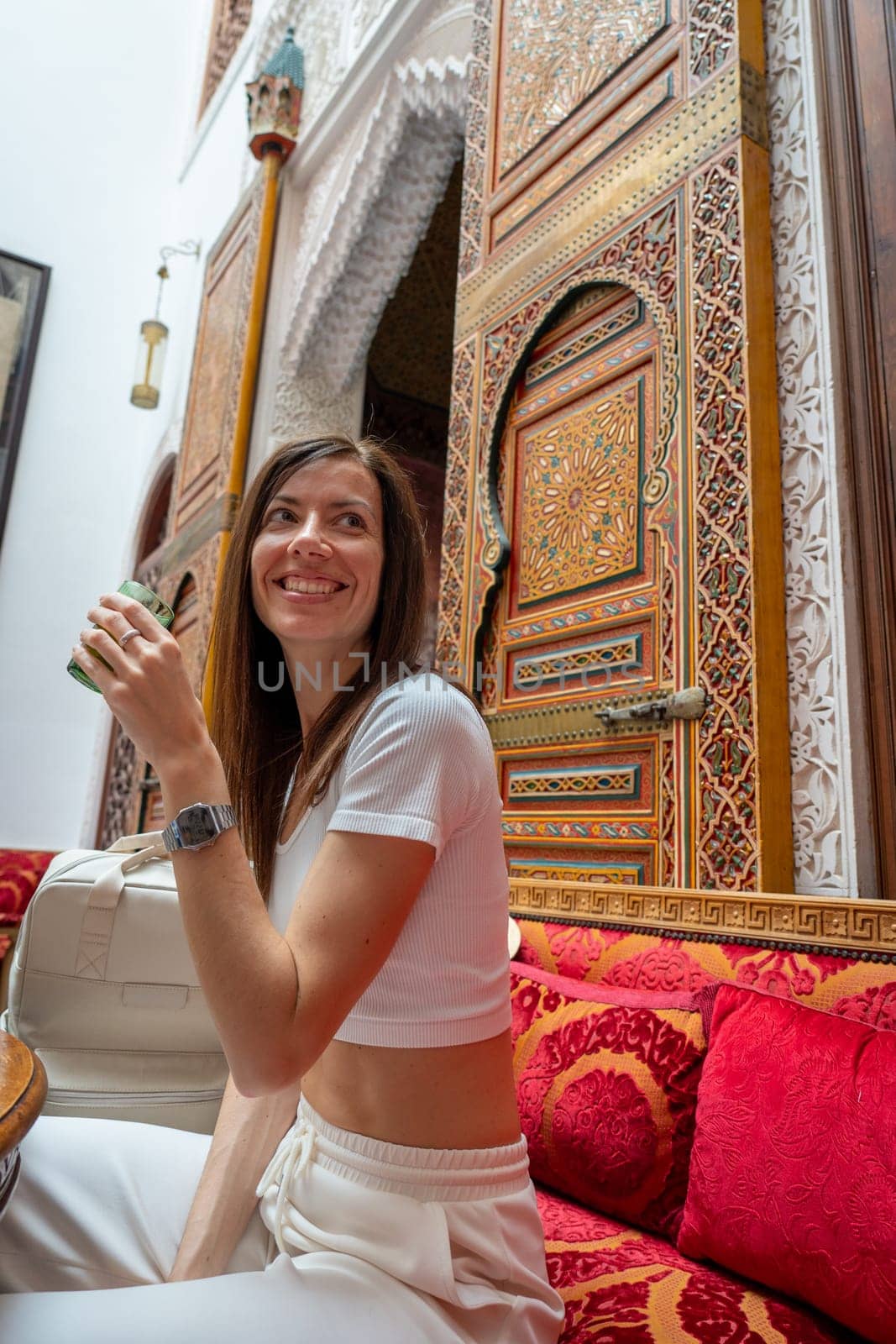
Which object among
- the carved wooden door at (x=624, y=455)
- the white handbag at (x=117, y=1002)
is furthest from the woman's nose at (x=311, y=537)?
the carved wooden door at (x=624, y=455)

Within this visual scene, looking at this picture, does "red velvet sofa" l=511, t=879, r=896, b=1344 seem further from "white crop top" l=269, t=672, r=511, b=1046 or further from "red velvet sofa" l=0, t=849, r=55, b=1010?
"red velvet sofa" l=0, t=849, r=55, b=1010

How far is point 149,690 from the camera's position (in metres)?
0.77

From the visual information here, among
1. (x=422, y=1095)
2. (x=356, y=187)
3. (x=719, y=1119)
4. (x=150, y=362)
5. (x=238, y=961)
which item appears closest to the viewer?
(x=238, y=961)

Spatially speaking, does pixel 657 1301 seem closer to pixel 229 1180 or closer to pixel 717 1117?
pixel 717 1117

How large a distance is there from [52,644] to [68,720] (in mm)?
562

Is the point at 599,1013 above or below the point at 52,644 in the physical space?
below

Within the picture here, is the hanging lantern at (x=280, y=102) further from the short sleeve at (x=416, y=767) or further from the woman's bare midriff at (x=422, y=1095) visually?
the woman's bare midriff at (x=422, y=1095)

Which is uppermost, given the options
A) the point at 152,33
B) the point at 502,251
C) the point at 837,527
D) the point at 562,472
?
the point at 152,33

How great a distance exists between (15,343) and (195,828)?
6984mm

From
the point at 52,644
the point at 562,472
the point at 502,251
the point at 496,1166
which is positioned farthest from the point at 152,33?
the point at 496,1166

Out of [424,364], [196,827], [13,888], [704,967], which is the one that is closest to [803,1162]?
[704,967]

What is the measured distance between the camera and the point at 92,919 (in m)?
1.33

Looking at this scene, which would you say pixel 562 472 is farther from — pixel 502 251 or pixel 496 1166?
A: pixel 496 1166

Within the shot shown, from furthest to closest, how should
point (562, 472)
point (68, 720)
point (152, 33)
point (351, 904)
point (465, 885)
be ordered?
point (152, 33), point (68, 720), point (562, 472), point (465, 885), point (351, 904)
